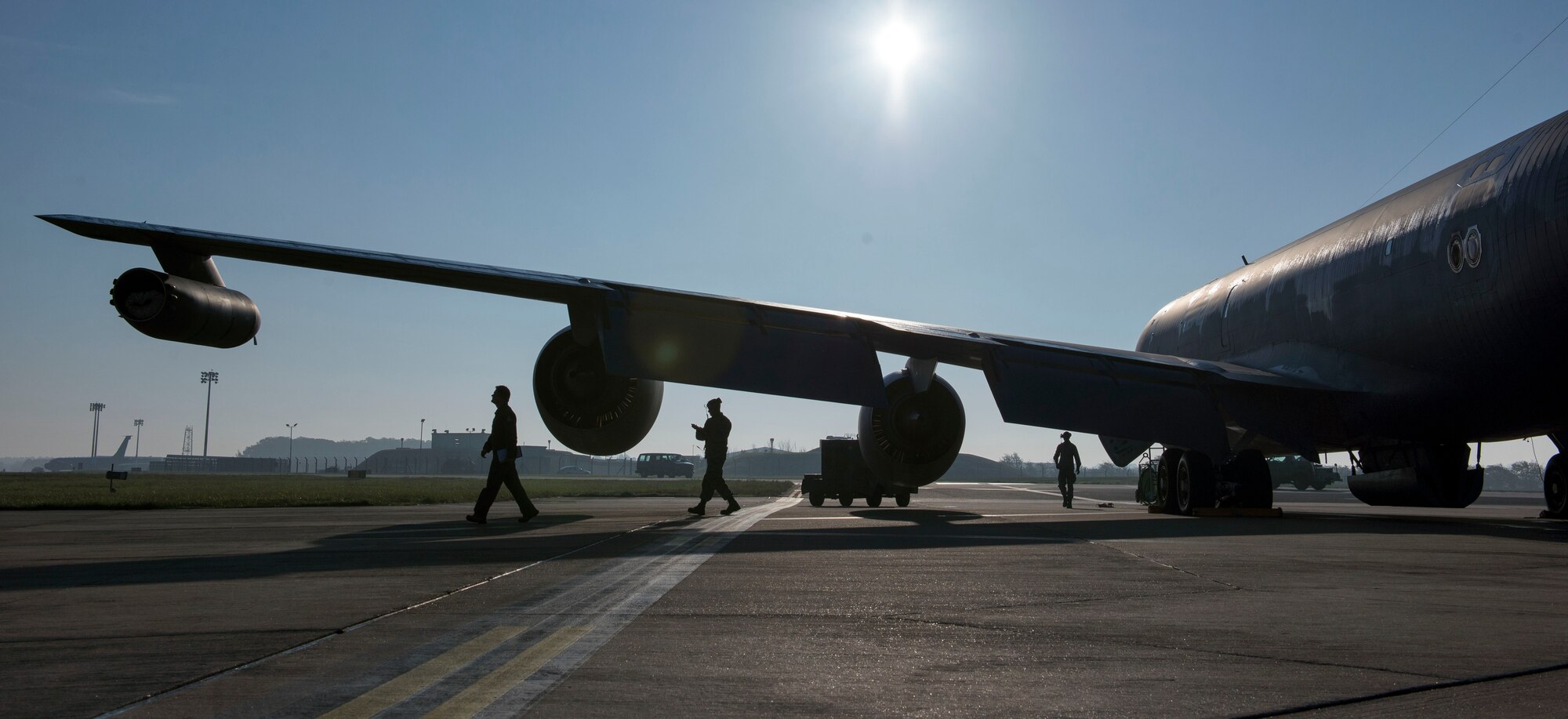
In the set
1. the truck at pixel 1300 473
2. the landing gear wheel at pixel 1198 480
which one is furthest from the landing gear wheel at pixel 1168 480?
the truck at pixel 1300 473

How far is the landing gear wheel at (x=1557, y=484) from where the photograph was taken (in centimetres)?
1620

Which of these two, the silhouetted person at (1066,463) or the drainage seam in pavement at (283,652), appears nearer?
the drainage seam in pavement at (283,652)

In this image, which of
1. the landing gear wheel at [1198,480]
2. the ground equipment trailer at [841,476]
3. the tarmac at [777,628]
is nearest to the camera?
the tarmac at [777,628]

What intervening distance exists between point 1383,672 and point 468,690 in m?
3.34

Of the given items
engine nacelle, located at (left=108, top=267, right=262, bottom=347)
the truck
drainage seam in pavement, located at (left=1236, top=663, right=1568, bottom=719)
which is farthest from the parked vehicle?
drainage seam in pavement, located at (left=1236, top=663, right=1568, bottom=719)

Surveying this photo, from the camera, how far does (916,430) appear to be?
1611cm

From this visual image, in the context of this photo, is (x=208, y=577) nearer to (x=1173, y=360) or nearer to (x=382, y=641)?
(x=382, y=641)

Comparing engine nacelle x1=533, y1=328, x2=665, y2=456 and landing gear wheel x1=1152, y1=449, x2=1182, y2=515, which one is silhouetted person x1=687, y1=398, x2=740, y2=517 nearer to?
engine nacelle x1=533, y1=328, x2=665, y2=456

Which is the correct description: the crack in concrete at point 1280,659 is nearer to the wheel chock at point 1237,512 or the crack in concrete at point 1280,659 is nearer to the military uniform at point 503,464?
the military uniform at point 503,464

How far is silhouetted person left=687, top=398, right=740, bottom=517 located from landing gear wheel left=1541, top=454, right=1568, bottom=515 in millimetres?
12147

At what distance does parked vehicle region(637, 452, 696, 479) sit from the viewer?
300ft

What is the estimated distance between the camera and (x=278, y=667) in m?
4.19

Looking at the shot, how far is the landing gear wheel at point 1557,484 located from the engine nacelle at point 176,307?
17954 millimetres

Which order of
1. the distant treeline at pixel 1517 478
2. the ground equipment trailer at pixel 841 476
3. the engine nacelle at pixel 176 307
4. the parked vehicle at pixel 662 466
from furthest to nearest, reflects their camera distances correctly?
1. the distant treeline at pixel 1517 478
2. the parked vehicle at pixel 662 466
3. the ground equipment trailer at pixel 841 476
4. the engine nacelle at pixel 176 307
